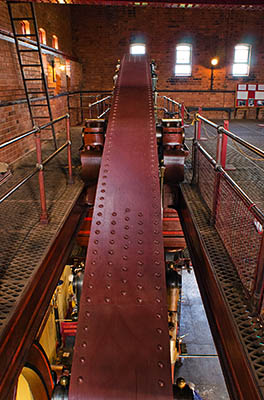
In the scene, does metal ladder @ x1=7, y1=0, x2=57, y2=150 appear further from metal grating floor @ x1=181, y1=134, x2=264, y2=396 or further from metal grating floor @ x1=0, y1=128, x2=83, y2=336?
metal grating floor @ x1=181, y1=134, x2=264, y2=396

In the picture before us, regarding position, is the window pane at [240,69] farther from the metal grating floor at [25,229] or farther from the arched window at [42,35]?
the metal grating floor at [25,229]

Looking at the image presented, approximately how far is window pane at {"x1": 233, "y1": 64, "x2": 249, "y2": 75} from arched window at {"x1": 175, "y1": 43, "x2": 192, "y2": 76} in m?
1.81

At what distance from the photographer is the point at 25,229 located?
9.11ft

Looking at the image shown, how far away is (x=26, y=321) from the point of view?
1.83 meters

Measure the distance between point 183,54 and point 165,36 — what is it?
947mm

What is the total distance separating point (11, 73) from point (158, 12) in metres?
8.32

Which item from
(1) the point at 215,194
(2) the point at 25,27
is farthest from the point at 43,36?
(1) the point at 215,194

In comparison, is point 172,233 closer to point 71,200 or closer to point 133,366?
point 71,200

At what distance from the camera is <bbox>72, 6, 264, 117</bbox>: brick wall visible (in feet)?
38.2

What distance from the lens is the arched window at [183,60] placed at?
12.1 m

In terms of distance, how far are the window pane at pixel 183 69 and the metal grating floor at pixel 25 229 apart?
30.9 ft

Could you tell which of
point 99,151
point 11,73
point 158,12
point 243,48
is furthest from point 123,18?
point 99,151

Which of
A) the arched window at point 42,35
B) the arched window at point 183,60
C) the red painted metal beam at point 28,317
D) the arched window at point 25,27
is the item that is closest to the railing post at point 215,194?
the red painted metal beam at point 28,317

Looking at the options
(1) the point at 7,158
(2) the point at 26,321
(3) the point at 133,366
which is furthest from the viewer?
(1) the point at 7,158
